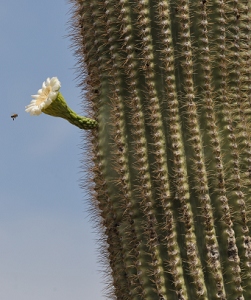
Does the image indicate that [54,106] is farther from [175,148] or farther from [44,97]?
[175,148]

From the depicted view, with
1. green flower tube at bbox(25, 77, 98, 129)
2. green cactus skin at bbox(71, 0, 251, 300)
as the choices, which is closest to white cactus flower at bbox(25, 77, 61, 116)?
green flower tube at bbox(25, 77, 98, 129)

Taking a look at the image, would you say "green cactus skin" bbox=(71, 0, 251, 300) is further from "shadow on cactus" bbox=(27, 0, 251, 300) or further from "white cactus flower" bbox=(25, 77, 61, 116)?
"white cactus flower" bbox=(25, 77, 61, 116)

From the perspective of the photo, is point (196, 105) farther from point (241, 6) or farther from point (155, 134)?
point (241, 6)

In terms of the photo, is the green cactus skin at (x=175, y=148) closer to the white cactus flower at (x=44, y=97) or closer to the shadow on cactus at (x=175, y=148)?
the shadow on cactus at (x=175, y=148)

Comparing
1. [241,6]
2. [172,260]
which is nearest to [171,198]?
[172,260]

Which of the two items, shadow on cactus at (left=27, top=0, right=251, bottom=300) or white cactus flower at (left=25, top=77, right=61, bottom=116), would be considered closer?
shadow on cactus at (left=27, top=0, right=251, bottom=300)

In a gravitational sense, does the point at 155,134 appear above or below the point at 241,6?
below

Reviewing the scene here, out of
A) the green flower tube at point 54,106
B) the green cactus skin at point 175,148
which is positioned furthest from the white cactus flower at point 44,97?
the green cactus skin at point 175,148

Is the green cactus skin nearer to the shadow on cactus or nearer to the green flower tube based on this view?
the shadow on cactus
